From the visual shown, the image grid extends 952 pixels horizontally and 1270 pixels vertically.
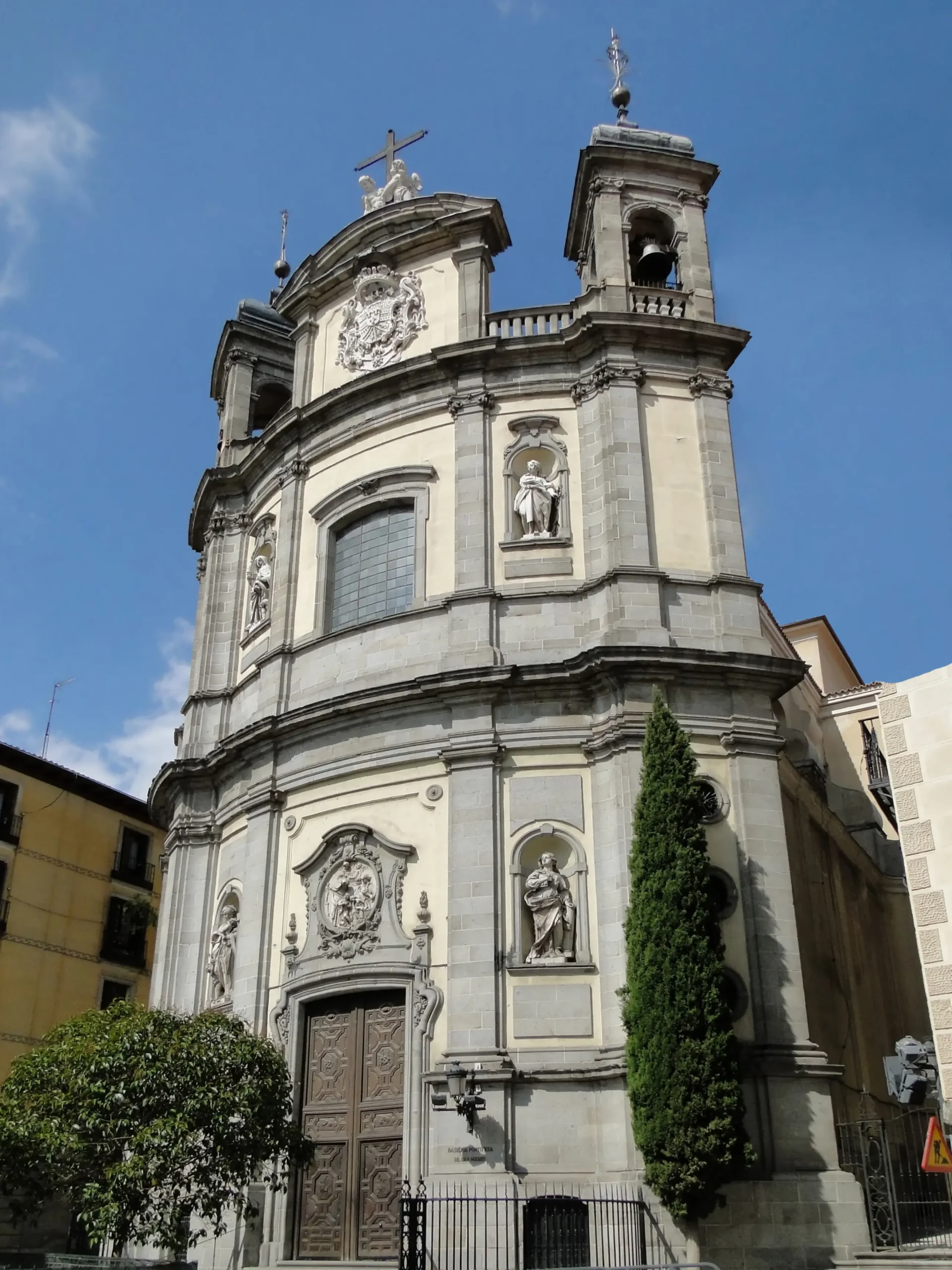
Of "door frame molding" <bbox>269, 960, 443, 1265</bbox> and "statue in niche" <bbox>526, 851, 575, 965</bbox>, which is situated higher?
"statue in niche" <bbox>526, 851, 575, 965</bbox>

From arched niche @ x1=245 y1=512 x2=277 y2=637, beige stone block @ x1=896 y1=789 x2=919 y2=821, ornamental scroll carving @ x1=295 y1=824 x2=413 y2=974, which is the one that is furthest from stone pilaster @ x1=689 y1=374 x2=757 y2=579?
arched niche @ x1=245 y1=512 x2=277 y2=637

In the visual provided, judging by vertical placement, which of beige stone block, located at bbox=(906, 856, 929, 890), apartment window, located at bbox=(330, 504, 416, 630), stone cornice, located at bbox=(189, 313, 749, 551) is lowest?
beige stone block, located at bbox=(906, 856, 929, 890)

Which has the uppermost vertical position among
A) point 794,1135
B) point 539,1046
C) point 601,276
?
point 601,276

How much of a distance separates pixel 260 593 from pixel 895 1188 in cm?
1324

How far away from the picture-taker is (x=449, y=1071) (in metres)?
14.7

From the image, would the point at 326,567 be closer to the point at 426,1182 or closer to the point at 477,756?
the point at 477,756

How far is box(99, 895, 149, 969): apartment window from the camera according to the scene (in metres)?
30.3

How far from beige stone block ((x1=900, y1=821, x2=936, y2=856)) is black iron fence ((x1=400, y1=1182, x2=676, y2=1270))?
4.82 m

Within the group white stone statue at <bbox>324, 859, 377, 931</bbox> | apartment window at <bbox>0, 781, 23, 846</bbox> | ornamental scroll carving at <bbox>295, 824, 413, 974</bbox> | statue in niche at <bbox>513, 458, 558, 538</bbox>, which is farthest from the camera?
apartment window at <bbox>0, 781, 23, 846</bbox>

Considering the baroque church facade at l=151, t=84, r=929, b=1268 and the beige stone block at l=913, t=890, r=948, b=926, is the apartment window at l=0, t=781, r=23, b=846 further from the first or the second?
the beige stone block at l=913, t=890, r=948, b=926

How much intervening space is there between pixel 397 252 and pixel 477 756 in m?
9.91

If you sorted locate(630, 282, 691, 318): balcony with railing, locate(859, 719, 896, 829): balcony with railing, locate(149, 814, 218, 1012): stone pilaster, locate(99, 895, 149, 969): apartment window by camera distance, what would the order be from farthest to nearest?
1. locate(99, 895, 149, 969): apartment window
2. locate(859, 719, 896, 829): balcony with railing
3. locate(630, 282, 691, 318): balcony with railing
4. locate(149, 814, 218, 1012): stone pilaster

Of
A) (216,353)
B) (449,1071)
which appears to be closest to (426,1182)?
(449,1071)

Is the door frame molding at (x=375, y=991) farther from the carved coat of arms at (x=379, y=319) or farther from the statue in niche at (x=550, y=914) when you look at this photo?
the carved coat of arms at (x=379, y=319)
